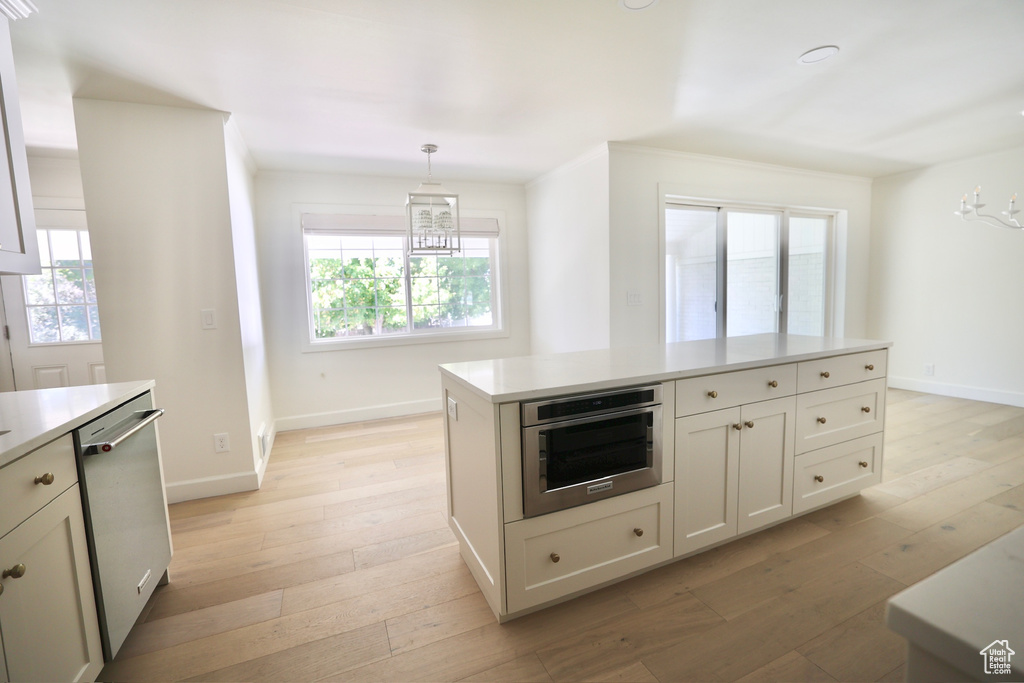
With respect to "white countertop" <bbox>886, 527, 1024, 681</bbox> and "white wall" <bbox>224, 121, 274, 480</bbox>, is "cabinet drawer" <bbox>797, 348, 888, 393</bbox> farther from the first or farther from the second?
"white wall" <bbox>224, 121, 274, 480</bbox>

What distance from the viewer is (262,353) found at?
3.73 m

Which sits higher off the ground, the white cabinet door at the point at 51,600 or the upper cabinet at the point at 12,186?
the upper cabinet at the point at 12,186

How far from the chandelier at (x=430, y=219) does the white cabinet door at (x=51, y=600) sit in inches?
94.4

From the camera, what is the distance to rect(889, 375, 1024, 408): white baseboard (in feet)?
13.9

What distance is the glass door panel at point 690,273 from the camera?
4160 mm

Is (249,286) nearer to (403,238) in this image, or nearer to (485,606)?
(403,238)

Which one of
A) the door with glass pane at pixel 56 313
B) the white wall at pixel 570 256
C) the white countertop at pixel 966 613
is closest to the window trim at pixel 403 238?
the white wall at pixel 570 256

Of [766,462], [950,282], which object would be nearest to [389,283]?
[766,462]

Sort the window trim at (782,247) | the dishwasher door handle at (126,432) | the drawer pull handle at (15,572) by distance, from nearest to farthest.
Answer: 1. the drawer pull handle at (15,572)
2. the dishwasher door handle at (126,432)
3. the window trim at (782,247)

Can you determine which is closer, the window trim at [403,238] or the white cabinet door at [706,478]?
the white cabinet door at [706,478]

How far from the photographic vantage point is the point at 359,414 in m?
4.41

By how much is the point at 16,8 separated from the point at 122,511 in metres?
1.84

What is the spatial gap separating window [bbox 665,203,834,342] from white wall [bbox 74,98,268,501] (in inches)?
139

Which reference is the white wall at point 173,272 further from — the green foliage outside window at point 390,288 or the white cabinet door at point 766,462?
the white cabinet door at point 766,462
